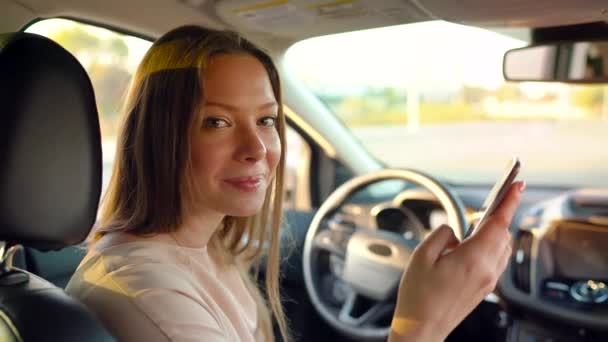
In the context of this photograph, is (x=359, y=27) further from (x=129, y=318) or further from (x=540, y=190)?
(x=129, y=318)

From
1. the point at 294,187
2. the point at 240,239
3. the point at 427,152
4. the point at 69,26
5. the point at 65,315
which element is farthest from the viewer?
the point at 427,152

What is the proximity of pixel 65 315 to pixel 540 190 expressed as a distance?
2.14 meters

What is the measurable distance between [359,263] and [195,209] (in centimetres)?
136

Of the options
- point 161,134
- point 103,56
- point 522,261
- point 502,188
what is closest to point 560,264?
point 522,261

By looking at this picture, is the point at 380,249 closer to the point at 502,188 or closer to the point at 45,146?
the point at 502,188

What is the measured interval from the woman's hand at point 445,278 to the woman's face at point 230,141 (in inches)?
15.5

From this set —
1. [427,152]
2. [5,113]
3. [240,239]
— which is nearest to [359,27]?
[240,239]

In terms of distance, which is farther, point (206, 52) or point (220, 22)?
point (220, 22)

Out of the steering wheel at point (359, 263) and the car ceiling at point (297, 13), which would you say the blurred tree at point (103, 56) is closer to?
the car ceiling at point (297, 13)

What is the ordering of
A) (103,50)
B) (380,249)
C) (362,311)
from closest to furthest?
(103,50), (380,249), (362,311)

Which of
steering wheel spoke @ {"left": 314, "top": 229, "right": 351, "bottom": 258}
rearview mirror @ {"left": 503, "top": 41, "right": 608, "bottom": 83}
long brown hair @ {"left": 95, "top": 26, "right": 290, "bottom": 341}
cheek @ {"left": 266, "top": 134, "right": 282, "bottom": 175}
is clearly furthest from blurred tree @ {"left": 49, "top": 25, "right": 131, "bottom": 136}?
rearview mirror @ {"left": 503, "top": 41, "right": 608, "bottom": 83}

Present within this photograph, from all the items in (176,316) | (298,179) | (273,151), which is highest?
(273,151)

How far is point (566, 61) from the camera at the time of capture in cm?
194

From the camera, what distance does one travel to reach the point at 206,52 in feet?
4.79
